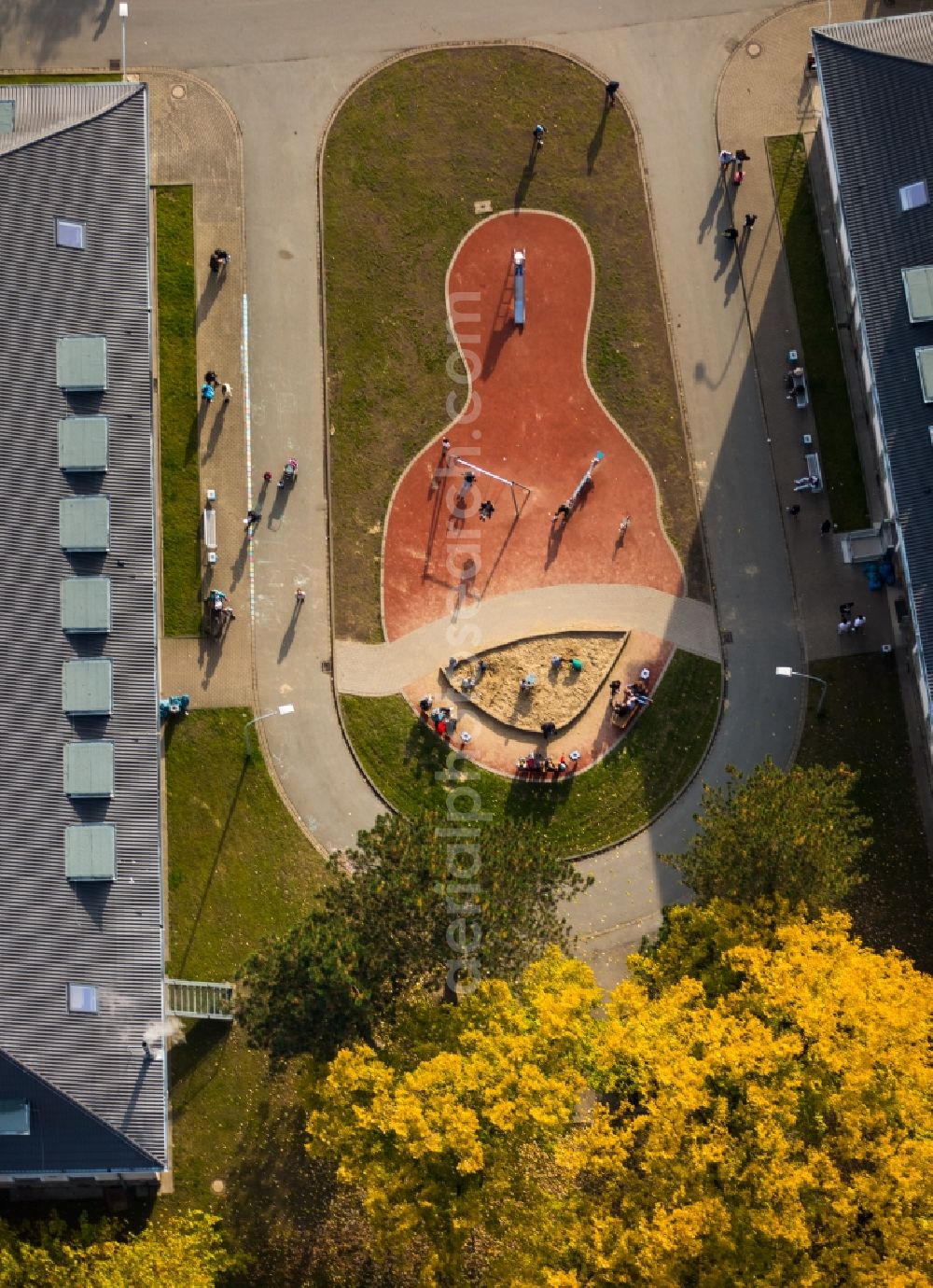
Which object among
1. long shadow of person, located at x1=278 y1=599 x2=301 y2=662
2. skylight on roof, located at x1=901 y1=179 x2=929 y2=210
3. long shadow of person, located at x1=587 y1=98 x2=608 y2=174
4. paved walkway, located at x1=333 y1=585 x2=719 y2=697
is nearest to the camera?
skylight on roof, located at x1=901 y1=179 x2=929 y2=210

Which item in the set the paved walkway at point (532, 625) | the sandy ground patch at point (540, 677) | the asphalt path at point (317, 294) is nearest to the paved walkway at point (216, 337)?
the asphalt path at point (317, 294)

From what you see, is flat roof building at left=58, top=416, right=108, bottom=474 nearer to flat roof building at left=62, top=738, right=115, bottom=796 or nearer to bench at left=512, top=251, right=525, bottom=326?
flat roof building at left=62, top=738, right=115, bottom=796

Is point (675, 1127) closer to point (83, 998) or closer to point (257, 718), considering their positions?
point (83, 998)

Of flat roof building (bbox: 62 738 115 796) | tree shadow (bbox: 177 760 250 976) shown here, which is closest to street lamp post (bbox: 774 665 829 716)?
tree shadow (bbox: 177 760 250 976)

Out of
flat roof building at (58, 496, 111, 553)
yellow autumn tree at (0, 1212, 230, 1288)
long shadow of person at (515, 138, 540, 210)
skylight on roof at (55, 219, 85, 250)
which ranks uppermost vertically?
long shadow of person at (515, 138, 540, 210)

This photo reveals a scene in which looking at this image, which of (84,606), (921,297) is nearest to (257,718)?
(84,606)

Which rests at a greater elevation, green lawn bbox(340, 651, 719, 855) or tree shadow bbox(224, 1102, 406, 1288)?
green lawn bbox(340, 651, 719, 855)
